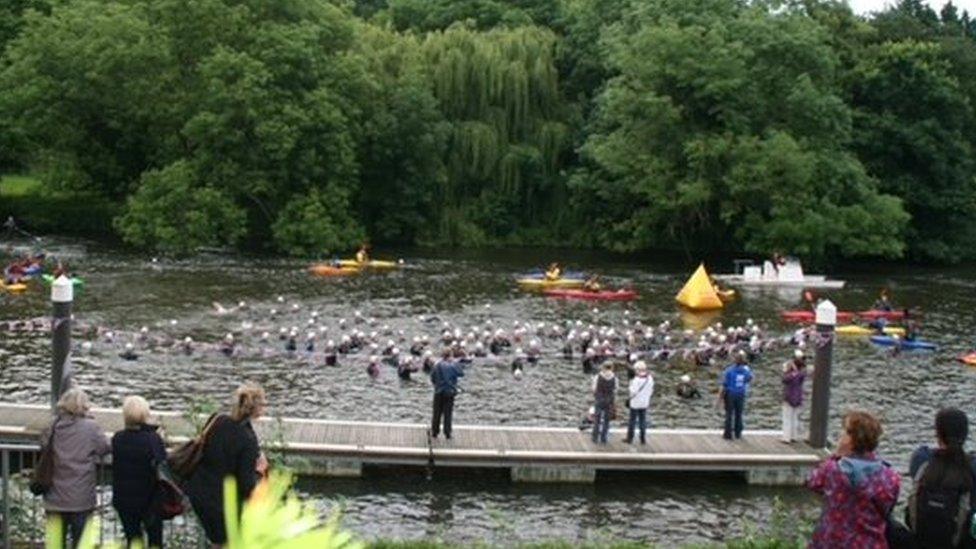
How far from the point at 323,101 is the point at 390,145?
366 cm

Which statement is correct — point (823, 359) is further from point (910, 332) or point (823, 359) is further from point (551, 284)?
point (551, 284)

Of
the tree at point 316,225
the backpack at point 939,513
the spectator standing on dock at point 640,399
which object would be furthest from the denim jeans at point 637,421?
the tree at point 316,225

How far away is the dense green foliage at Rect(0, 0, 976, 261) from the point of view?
47.5m

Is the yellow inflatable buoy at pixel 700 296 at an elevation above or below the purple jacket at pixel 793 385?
above

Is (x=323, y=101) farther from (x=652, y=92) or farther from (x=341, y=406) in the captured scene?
(x=341, y=406)

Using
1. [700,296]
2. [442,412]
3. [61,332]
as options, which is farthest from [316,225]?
[61,332]

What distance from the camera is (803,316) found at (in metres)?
35.2

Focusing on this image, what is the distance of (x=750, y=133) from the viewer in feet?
163

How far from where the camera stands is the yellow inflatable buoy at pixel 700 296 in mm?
36781

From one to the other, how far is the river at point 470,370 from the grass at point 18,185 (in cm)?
908

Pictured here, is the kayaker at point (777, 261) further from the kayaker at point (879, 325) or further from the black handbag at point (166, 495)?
the black handbag at point (166, 495)

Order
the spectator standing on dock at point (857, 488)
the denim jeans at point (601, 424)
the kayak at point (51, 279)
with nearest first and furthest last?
the spectator standing on dock at point (857, 488) → the denim jeans at point (601, 424) → the kayak at point (51, 279)

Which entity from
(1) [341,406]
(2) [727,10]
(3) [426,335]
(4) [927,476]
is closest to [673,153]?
(2) [727,10]

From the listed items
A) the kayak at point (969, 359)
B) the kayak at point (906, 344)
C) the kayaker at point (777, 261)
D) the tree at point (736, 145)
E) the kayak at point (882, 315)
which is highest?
the tree at point (736, 145)
